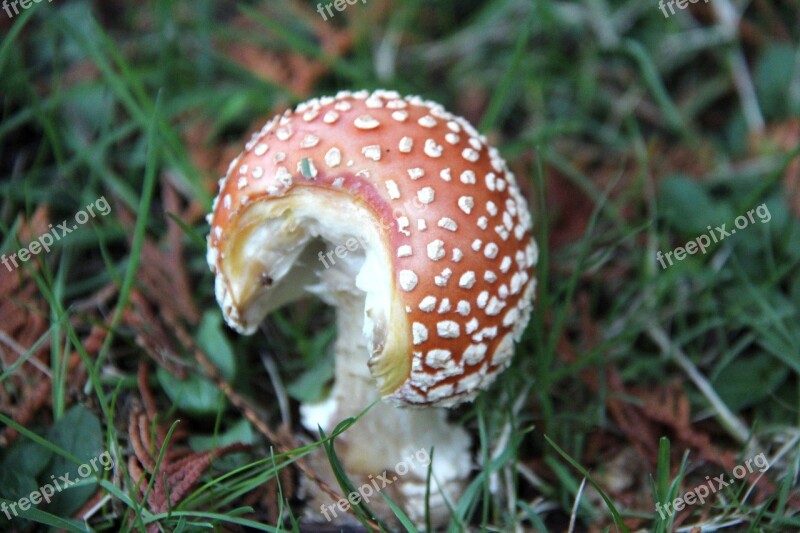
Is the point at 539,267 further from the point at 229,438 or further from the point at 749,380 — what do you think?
the point at 229,438

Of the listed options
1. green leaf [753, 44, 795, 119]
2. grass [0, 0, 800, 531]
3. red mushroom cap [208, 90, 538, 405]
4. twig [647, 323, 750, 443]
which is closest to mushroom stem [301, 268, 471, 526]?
grass [0, 0, 800, 531]

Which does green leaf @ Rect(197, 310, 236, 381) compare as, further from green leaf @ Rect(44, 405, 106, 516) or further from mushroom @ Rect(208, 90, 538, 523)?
green leaf @ Rect(44, 405, 106, 516)

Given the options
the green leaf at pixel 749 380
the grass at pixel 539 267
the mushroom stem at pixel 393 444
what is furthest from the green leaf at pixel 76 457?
the green leaf at pixel 749 380

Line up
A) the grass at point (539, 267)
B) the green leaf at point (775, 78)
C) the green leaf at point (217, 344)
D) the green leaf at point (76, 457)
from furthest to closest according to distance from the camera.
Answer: the green leaf at point (775, 78) < the green leaf at point (217, 344) < the grass at point (539, 267) < the green leaf at point (76, 457)

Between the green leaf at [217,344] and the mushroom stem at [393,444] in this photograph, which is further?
the green leaf at [217,344]

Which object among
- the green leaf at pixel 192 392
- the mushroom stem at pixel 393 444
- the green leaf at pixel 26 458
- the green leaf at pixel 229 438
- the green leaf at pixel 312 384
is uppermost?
the green leaf at pixel 26 458

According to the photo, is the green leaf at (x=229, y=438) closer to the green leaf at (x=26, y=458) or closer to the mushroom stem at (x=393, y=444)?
the mushroom stem at (x=393, y=444)
